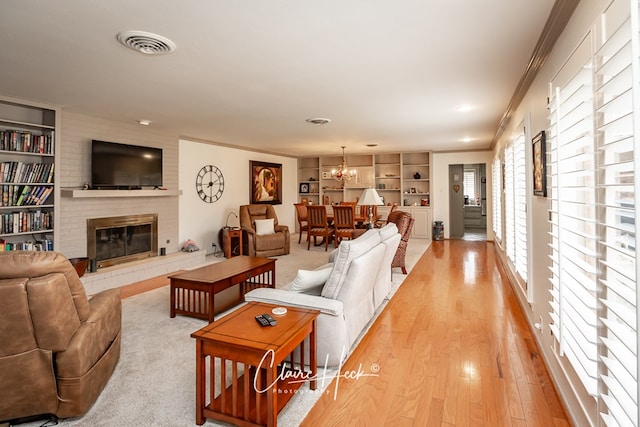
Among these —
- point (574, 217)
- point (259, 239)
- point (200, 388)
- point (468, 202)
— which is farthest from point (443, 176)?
point (200, 388)

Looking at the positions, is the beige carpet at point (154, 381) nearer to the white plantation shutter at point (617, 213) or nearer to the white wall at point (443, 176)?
the white plantation shutter at point (617, 213)

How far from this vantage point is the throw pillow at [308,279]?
2.74m

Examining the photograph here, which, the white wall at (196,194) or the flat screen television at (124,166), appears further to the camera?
the white wall at (196,194)

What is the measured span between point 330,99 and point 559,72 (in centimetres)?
244

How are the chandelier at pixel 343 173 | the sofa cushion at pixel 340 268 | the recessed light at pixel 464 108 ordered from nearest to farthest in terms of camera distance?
the sofa cushion at pixel 340 268
the recessed light at pixel 464 108
the chandelier at pixel 343 173

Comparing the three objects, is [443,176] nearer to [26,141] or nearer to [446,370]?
[446,370]

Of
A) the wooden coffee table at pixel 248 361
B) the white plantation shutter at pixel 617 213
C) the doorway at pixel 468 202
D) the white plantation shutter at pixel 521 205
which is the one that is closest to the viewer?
the white plantation shutter at pixel 617 213

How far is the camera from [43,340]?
1.83m

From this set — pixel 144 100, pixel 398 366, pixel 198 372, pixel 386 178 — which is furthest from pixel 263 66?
pixel 386 178

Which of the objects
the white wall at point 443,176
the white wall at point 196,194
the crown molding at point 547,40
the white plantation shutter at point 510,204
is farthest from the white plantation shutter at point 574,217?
the white wall at point 443,176

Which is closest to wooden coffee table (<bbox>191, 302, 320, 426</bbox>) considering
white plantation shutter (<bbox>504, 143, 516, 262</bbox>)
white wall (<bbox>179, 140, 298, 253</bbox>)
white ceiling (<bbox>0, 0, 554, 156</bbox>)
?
white ceiling (<bbox>0, 0, 554, 156</bbox>)

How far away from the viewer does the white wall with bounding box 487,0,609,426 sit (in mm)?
1752

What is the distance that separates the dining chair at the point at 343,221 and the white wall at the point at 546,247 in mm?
3881

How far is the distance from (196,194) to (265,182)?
235cm
